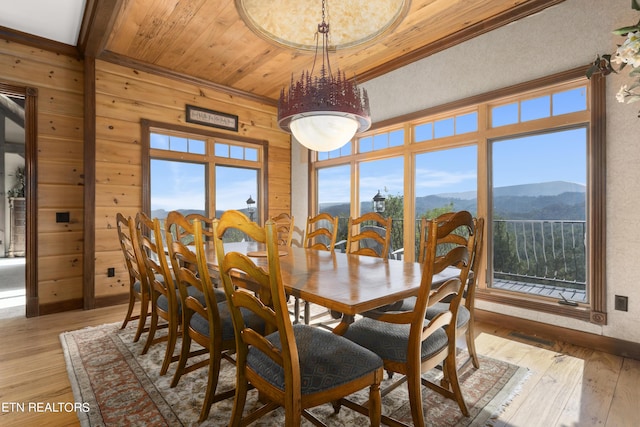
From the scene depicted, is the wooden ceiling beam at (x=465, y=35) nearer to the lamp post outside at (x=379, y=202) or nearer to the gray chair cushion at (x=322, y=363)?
the lamp post outside at (x=379, y=202)

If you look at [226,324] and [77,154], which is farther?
[77,154]

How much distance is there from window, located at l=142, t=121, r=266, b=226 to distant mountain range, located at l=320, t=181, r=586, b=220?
290 centimetres

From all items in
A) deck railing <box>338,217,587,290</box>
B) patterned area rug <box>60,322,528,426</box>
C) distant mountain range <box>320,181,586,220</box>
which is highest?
distant mountain range <box>320,181,586,220</box>

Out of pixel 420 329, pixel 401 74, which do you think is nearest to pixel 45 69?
pixel 401 74

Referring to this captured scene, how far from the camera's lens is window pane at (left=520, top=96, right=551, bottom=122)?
294 centimetres

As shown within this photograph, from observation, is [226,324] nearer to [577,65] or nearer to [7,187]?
[577,65]

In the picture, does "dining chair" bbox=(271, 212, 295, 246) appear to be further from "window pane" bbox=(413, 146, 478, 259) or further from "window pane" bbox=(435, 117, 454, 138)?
"window pane" bbox=(435, 117, 454, 138)

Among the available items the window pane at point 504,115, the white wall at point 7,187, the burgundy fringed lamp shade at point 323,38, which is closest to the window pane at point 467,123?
the window pane at point 504,115

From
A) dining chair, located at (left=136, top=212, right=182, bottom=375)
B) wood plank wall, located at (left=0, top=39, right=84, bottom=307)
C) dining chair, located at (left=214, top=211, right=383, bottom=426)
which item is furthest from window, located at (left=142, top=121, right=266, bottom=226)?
dining chair, located at (left=214, top=211, right=383, bottom=426)

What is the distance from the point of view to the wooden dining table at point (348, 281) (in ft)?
4.33

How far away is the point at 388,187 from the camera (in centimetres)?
436

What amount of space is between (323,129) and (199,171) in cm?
290

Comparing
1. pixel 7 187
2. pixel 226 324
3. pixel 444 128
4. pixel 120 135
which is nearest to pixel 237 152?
pixel 120 135

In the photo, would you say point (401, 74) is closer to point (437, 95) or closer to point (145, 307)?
point (437, 95)
